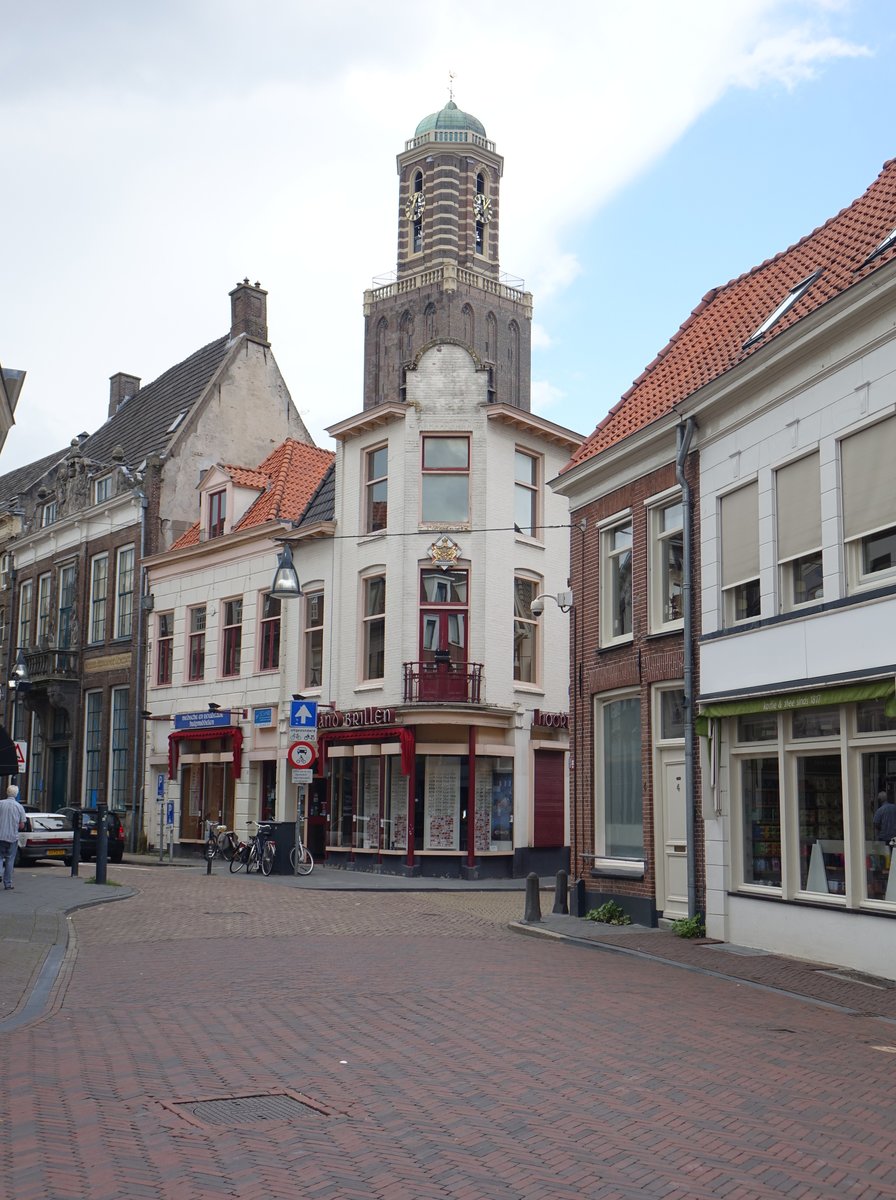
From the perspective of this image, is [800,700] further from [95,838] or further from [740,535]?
[95,838]

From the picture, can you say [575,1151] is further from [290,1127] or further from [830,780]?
[830,780]

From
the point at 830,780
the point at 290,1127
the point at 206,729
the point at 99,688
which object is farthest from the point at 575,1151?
the point at 99,688

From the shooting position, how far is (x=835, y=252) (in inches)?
671

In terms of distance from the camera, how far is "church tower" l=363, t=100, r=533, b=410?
77000 millimetres

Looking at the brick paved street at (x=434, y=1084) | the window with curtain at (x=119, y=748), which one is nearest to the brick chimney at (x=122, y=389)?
the window with curtain at (x=119, y=748)

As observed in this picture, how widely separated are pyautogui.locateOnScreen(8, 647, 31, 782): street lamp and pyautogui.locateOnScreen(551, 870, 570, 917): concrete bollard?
23.7m

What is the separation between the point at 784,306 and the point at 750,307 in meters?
1.57

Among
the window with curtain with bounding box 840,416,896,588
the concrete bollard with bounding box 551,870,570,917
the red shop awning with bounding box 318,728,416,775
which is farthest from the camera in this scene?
the red shop awning with bounding box 318,728,416,775

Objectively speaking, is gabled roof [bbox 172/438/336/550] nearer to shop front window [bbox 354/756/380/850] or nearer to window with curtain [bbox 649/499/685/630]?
shop front window [bbox 354/756/380/850]

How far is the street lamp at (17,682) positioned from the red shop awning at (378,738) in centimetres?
1213

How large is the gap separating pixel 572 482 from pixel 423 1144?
14.3m

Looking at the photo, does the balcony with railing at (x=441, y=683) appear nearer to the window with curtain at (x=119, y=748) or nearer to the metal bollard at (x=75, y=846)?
the metal bollard at (x=75, y=846)

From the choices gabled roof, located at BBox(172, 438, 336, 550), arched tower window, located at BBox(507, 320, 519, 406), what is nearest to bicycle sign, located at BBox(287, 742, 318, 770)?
gabled roof, located at BBox(172, 438, 336, 550)

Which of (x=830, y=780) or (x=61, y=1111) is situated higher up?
(x=830, y=780)
